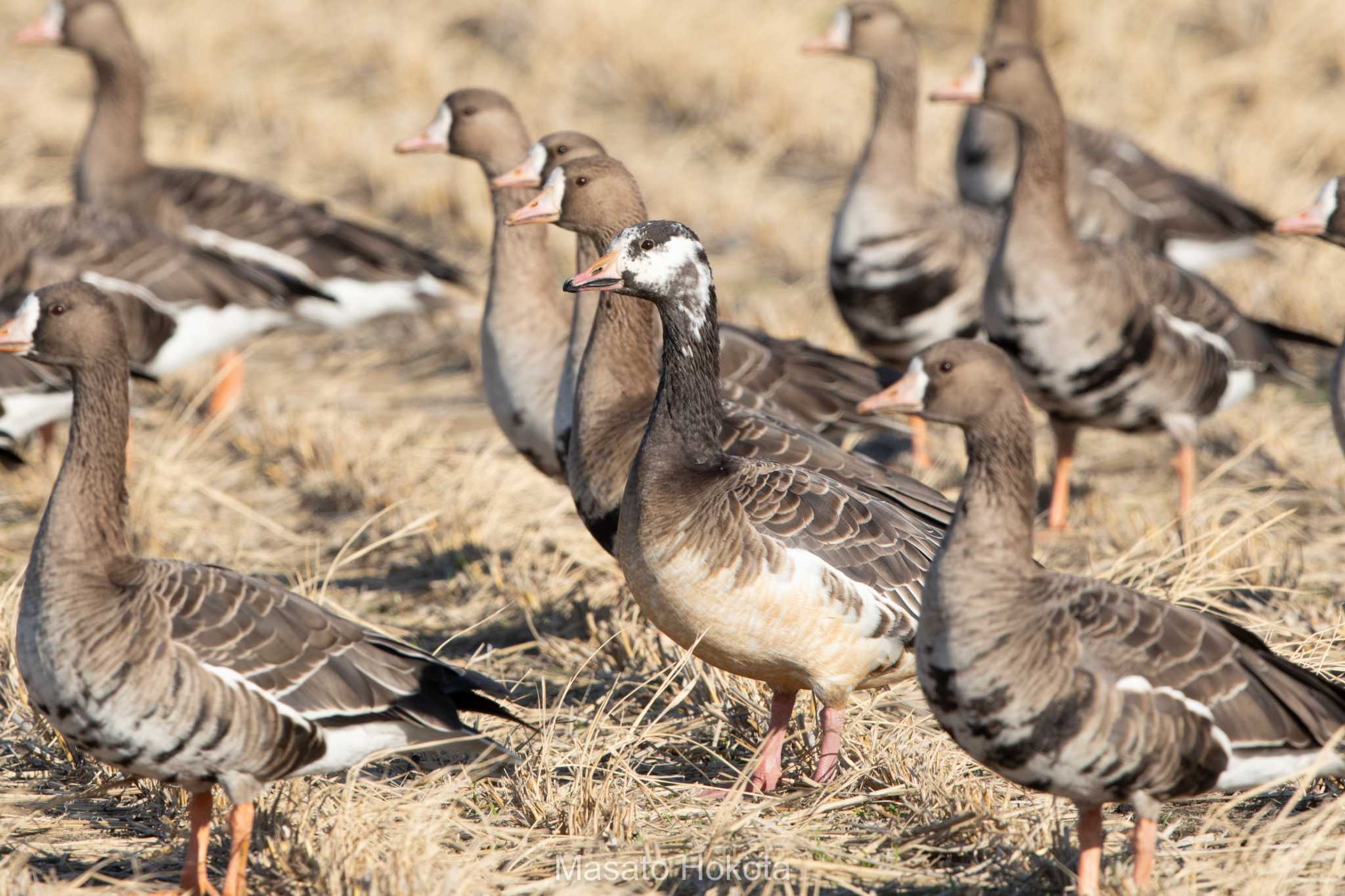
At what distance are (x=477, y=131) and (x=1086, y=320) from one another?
3.07 meters

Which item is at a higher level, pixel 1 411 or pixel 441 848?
pixel 441 848

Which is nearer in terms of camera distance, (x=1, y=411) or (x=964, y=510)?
(x=964, y=510)

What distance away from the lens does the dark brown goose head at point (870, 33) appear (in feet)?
29.9

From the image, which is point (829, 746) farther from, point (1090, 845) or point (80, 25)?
point (80, 25)

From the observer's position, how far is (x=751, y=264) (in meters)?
11.2

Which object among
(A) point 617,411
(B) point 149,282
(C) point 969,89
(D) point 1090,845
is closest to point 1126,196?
(C) point 969,89

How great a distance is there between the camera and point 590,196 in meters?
6.22

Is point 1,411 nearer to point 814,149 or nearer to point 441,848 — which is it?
point 441,848

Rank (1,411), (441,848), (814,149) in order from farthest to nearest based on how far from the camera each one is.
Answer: (814,149) < (1,411) < (441,848)

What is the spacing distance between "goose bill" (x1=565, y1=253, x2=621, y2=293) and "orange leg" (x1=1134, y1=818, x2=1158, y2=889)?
2.24m

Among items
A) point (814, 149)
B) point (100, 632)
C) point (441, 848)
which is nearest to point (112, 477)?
point (100, 632)

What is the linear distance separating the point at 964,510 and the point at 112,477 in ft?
8.19

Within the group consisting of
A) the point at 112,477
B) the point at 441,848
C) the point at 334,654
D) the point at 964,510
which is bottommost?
the point at 441,848

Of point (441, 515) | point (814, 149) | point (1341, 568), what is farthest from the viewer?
point (814, 149)
